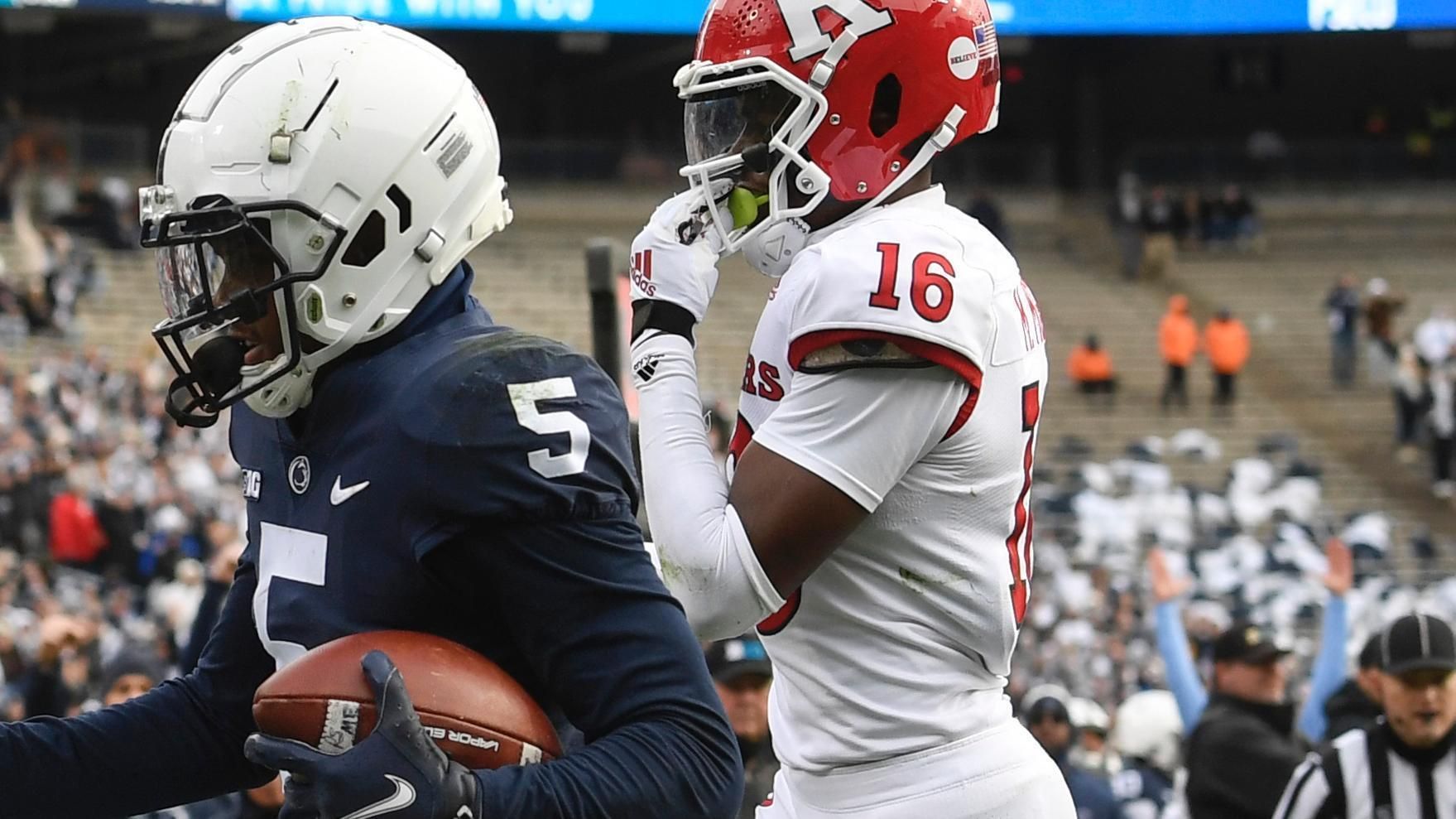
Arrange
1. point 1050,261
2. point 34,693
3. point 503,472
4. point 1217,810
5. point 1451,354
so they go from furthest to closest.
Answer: point 1050,261
point 1451,354
point 34,693
point 1217,810
point 503,472

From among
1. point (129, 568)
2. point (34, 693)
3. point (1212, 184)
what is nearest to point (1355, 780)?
point (34, 693)

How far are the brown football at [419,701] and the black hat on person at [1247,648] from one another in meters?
3.39

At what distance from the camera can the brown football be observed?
1.94 m

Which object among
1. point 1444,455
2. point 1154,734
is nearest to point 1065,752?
point 1154,734

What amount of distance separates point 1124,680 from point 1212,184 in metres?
17.0

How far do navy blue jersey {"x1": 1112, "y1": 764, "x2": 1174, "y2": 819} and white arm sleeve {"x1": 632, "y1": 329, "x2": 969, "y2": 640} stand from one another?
370 centimetres

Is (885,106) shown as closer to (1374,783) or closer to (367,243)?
(367,243)

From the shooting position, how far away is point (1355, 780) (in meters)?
4.20

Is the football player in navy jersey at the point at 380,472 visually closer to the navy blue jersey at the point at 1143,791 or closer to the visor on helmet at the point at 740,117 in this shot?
the visor on helmet at the point at 740,117

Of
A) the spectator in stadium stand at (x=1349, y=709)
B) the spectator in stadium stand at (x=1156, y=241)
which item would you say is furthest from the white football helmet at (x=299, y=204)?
the spectator in stadium stand at (x=1156, y=241)

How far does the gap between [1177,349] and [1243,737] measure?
17.0 m

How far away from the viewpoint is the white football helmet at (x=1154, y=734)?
21.8ft

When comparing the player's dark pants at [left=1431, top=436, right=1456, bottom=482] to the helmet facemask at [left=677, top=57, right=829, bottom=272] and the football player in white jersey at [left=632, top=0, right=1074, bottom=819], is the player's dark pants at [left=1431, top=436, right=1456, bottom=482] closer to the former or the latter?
the football player in white jersey at [left=632, top=0, right=1074, bottom=819]

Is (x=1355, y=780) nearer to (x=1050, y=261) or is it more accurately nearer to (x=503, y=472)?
(x=503, y=472)
